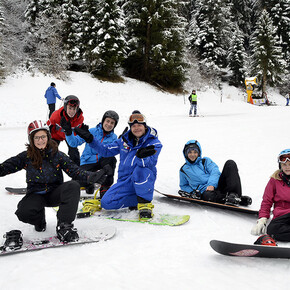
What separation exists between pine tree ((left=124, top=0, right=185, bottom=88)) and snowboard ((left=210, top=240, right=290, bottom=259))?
22.2m

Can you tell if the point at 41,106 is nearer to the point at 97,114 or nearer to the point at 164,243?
the point at 97,114

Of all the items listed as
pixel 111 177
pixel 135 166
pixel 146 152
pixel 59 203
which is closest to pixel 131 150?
pixel 135 166

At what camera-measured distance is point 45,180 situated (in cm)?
286

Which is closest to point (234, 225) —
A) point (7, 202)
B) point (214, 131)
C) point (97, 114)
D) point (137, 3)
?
point (7, 202)

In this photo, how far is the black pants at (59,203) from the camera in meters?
2.73

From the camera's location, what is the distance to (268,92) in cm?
3575

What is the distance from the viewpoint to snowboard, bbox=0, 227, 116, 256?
248 centimetres

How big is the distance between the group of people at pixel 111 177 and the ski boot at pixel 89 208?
2 centimetres

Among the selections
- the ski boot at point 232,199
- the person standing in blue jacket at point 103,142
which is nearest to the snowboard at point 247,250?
the ski boot at point 232,199

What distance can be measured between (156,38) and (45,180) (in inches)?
891

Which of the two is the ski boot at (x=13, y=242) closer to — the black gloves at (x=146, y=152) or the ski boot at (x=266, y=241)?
the black gloves at (x=146, y=152)

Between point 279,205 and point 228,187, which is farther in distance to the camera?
point 228,187

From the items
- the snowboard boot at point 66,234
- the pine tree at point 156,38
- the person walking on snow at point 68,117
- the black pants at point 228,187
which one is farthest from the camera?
the pine tree at point 156,38

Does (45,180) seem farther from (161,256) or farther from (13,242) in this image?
(161,256)
